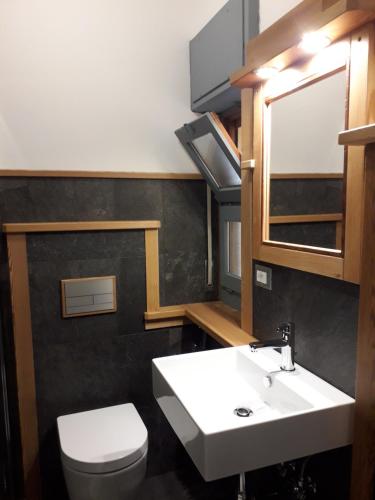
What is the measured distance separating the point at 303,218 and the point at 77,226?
1171 mm

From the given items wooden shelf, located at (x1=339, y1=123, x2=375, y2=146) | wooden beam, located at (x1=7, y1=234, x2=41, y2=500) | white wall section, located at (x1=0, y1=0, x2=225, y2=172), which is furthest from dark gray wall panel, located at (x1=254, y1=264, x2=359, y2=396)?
wooden beam, located at (x1=7, y1=234, x2=41, y2=500)

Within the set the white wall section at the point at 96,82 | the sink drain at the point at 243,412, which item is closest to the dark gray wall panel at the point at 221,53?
the white wall section at the point at 96,82

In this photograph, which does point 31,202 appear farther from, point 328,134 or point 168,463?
point 168,463

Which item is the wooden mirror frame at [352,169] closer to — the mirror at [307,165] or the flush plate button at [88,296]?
the mirror at [307,165]

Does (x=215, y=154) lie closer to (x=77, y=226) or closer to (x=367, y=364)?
(x=77, y=226)

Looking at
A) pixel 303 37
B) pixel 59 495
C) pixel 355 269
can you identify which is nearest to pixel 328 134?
pixel 303 37

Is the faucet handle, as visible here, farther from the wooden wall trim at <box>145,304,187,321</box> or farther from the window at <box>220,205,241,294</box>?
the wooden wall trim at <box>145,304,187,321</box>

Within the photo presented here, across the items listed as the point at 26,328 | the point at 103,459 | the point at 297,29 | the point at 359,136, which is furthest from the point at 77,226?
the point at 359,136

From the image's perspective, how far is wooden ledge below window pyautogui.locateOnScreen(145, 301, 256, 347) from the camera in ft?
5.95

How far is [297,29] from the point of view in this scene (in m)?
1.25

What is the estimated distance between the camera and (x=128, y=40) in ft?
6.96

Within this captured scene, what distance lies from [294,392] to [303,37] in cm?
112

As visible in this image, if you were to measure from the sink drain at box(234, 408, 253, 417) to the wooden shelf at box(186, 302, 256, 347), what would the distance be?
32 cm

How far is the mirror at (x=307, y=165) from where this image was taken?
1253 mm
